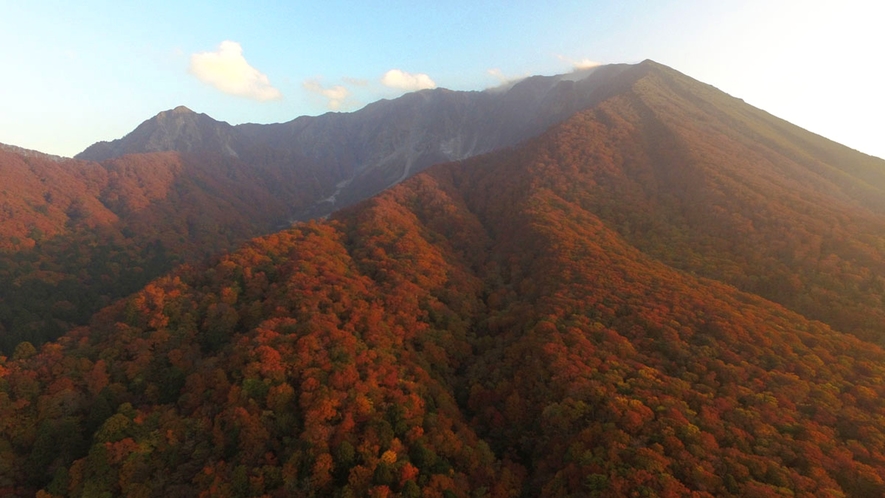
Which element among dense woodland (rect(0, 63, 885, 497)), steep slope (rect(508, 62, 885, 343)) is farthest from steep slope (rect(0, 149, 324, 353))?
steep slope (rect(508, 62, 885, 343))

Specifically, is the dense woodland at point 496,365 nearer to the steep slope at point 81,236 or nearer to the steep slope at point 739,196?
the steep slope at point 739,196

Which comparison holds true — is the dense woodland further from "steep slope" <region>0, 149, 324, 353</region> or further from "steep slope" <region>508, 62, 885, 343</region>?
"steep slope" <region>0, 149, 324, 353</region>

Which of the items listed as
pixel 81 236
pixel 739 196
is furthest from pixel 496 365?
pixel 81 236

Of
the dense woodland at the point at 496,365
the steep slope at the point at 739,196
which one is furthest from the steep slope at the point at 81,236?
the steep slope at the point at 739,196

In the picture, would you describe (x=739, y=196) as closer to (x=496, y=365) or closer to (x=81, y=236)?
(x=496, y=365)

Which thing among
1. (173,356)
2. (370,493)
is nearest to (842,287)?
(370,493)

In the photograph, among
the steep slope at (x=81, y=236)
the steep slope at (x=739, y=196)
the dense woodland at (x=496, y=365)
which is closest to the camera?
the dense woodland at (x=496, y=365)

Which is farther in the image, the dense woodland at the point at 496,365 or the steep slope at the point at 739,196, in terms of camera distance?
the steep slope at the point at 739,196

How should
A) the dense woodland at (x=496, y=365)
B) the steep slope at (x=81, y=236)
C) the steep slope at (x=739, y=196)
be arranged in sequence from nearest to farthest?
1. the dense woodland at (x=496, y=365)
2. the steep slope at (x=739, y=196)
3. the steep slope at (x=81, y=236)

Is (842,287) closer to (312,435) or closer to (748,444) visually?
(748,444)
